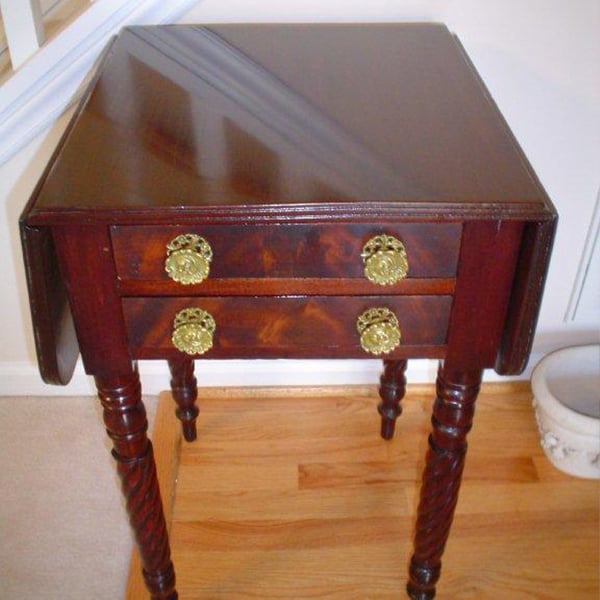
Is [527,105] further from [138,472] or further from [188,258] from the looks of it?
[138,472]

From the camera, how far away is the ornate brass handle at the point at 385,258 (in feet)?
2.61

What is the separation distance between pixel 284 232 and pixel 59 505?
94 centimetres

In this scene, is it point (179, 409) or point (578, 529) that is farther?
point (179, 409)

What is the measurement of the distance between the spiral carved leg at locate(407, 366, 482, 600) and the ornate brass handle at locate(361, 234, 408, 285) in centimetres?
19

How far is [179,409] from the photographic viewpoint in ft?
4.96

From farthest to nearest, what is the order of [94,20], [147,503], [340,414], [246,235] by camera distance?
[340,414] → [94,20] → [147,503] → [246,235]

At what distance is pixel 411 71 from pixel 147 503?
0.74 m

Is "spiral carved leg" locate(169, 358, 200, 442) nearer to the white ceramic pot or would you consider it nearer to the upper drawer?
the upper drawer

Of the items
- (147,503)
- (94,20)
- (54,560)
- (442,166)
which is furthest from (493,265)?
(54,560)

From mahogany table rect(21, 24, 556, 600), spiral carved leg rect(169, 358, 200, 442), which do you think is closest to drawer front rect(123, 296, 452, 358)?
mahogany table rect(21, 24, 556, 600)

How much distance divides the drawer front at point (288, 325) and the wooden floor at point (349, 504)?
23.4 inches

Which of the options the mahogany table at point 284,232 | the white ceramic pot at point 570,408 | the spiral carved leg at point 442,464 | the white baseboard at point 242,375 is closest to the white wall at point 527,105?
the white baseboard at point 242,375

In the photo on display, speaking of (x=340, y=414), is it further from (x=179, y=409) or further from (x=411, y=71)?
(x=411, y=71)

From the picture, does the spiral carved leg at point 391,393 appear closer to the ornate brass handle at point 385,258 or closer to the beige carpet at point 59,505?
the beige carpet at point 59,505
